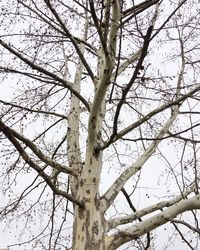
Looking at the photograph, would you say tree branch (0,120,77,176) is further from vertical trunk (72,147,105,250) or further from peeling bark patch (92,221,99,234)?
peeling bark patch (92,221,99,234)

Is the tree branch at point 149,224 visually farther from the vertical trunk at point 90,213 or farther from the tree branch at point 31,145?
the tree branch at point 31,145

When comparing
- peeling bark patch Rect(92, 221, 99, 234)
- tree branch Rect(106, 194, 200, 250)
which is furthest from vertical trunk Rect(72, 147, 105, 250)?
tree branch Rect(106, 194, 200, 250)

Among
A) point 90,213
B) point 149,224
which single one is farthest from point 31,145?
point 149,224

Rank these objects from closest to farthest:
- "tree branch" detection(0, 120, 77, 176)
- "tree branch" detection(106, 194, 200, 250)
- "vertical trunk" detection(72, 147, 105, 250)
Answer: "tree branch" detection(0, 120, 77, 176) → "vertical trunk" detection(72, 147, 105, 250) → "tree branch" detection(106, 194, 200, 250)

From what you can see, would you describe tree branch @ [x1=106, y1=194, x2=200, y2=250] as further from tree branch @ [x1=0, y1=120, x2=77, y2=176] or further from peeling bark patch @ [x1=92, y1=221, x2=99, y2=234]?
tree branch @ [x1=0, y1=120, x2=77, y2=176]

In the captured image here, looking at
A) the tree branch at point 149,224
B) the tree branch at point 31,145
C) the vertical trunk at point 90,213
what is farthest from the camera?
the tree branch at point 149,224

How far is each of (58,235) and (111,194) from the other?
121 cm

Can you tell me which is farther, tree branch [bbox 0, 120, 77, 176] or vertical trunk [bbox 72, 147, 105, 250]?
vertical trunk [bbox 72, 147, 105, 250]

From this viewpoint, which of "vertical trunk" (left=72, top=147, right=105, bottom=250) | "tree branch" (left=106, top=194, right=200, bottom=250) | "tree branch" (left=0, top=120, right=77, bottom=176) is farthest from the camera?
"tree branch" (left=106, top=194, right=200, bottom=250)

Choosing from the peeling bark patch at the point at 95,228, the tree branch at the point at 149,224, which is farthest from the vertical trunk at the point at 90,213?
the tree branch at the point at 149,224

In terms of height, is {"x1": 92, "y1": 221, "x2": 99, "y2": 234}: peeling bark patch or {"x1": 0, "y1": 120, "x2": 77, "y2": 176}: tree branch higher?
{"x1": 0, "y1": 120, "x2": 77, "y2": 176}: tree branch

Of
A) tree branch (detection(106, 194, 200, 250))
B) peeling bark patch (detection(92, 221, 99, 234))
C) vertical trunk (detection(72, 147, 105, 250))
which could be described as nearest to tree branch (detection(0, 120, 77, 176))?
vertical trunk (detection(72, 147, 105, 250))

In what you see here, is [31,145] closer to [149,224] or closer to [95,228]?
[95,228]

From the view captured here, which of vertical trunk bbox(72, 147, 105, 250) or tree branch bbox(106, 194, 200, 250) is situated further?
tree branch bbox(106, 194, 200, 250)
